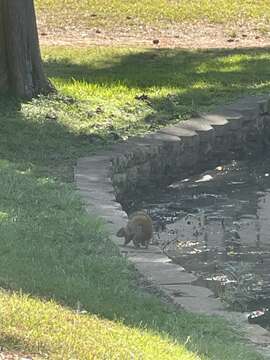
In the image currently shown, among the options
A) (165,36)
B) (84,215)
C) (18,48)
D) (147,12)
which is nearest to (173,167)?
(18,48)

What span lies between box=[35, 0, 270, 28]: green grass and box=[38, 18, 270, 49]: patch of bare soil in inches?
11.5

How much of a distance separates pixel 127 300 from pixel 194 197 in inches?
184

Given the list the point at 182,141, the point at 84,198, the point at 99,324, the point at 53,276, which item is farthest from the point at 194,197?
the point at 99,324

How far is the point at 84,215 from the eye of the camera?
8688mm

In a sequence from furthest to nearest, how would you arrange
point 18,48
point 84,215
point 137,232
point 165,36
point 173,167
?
1. point 165,36
2. point 18,48
3. point 173,167
4. point 84,215
5. point 137,232

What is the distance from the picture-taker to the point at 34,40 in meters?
12.8

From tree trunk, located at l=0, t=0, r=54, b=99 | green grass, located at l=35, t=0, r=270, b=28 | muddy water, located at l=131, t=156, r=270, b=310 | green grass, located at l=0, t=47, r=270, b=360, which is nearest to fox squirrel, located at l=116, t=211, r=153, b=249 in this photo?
green grass, located at l=0, t=47, r=270, b=360

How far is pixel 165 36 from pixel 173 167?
7.61 metres

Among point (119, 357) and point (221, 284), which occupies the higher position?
point (119, 357)

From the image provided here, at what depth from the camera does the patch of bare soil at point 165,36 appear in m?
18.8

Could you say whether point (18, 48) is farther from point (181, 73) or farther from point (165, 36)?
point (165, 36)

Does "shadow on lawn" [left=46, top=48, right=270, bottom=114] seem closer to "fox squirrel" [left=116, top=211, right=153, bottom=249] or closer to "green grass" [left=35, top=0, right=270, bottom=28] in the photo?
"green grass" [left=35, top=0, right=270, bottom=28]

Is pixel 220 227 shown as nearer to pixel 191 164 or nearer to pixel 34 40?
pixel 191 164

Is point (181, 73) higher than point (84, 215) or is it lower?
lower
